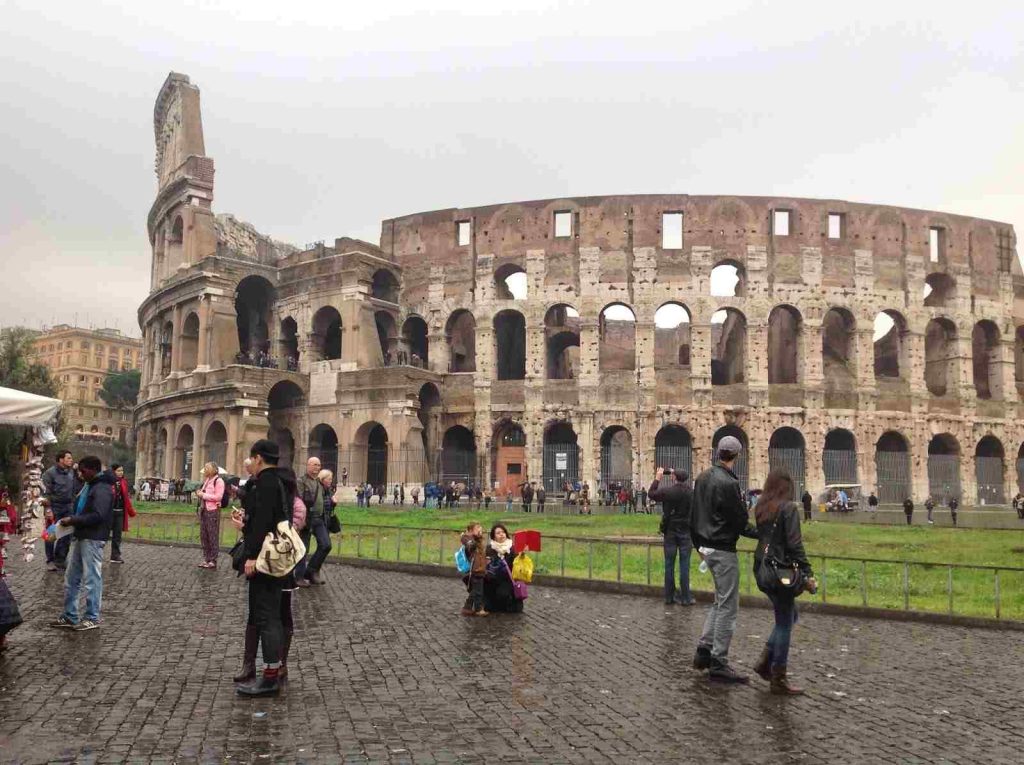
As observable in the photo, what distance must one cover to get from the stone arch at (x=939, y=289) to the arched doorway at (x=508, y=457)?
1731cm

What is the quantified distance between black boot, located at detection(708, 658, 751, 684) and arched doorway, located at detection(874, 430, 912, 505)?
30397 millimetres

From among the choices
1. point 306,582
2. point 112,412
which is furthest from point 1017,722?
point 112,412

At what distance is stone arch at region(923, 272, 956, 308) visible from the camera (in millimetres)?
36625

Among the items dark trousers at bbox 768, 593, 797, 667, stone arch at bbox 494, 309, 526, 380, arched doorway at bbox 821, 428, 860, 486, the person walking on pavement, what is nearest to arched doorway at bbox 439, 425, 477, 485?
stone arch at bbox 494, 309, 526, 380

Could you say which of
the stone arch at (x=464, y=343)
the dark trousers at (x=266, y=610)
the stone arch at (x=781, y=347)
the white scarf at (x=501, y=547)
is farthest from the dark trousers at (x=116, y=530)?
the stone arch at (x=781, y=347)

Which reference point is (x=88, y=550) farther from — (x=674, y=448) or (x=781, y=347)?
(x=781, y=347)

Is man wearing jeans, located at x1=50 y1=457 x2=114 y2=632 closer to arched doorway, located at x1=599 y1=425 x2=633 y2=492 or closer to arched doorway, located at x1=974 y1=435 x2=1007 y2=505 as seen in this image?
arched doorway, located at x1=599 y1=425 x2=633 y2=492

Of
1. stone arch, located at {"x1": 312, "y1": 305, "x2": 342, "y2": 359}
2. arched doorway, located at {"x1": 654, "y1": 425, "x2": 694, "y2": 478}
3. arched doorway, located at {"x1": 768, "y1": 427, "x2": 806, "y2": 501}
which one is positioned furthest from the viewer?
stone arch, located at {"x1": 312, "y1": 305, "x2": 342, "y2": 359}

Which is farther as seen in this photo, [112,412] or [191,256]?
[112,412]

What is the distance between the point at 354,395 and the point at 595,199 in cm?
1220

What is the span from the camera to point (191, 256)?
3781 cm

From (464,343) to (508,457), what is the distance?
6.48 meters

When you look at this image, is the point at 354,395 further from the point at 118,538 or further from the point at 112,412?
the point at 112,412

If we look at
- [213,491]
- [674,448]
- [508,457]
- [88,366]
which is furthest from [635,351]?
[88,366]
